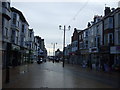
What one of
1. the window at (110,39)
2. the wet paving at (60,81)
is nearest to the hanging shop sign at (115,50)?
the window at (110,39)

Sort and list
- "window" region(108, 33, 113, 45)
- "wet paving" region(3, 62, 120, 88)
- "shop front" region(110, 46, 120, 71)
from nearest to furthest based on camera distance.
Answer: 1. "wet paving" region(3, 62, 120, 88)
2. "shop front" region(110, 46, 120, 71)
3. "window" region(108, 33, 113, 45)

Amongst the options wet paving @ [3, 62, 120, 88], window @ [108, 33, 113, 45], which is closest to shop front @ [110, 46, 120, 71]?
window @ [108, 33, 113, 45]

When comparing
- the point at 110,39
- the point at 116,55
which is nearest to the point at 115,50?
the point at 116,55

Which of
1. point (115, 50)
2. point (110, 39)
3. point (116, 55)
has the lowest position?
point (116, 55)

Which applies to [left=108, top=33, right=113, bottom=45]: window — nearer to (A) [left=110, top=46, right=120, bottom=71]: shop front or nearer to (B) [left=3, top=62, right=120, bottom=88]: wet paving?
(A) [left=110, top=46, right=120, bottom=71]: shop front

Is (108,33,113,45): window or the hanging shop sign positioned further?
(108,33,113,45): window

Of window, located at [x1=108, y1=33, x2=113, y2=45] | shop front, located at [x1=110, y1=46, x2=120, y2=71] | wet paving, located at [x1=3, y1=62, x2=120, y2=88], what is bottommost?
wet paving, located at [x1=3, y1=62, x2=120, y2=88]

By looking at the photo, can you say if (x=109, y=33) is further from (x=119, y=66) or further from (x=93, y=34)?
(x=93, y=34)

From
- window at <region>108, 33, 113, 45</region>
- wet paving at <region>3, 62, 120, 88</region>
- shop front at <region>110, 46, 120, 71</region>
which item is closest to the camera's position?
wet paving at <region>3, 62, 120, 88</region>

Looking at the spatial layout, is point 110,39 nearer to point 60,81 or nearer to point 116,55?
point 116,55

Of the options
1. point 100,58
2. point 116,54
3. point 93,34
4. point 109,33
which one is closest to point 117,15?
point 109,33

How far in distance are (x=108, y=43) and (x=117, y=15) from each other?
5221 mm

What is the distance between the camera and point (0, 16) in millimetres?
26438

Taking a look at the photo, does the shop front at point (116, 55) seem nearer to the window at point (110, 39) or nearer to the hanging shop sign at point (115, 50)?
the hanging shop sign at point (115, 50)
